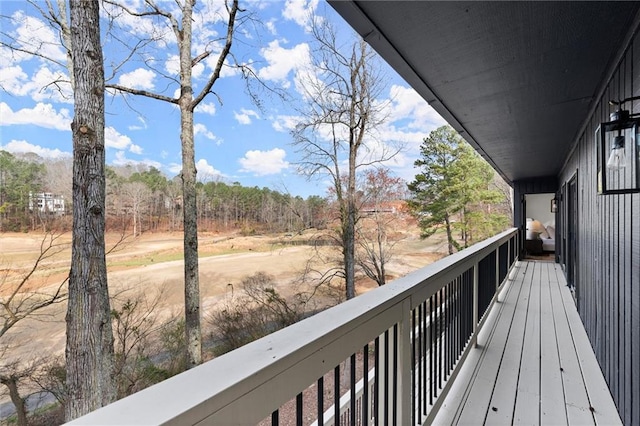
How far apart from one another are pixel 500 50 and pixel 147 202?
816 centimetres

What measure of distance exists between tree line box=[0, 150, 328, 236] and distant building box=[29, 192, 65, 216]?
0.02 metres

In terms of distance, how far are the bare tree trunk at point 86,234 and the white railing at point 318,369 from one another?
169 inches

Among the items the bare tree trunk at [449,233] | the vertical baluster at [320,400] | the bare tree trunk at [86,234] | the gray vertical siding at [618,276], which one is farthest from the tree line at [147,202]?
the bare tree trunk at [449,233]

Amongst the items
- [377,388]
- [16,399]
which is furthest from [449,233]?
[377,388]

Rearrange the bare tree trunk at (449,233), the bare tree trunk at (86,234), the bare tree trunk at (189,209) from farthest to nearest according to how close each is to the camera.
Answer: the bare tree trunk at (449,233), the bare tree trunk at (189,209), the bare tree trunk at (86,234)

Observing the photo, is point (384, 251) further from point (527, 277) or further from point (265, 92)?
point (265, 92)

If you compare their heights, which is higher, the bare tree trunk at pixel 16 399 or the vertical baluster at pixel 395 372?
the vertical baluster at pixel 395 372

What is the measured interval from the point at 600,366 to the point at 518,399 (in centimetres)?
91

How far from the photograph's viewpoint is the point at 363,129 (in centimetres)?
1130

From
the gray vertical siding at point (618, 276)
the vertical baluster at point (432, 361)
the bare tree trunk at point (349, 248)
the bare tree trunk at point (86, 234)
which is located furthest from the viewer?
the bare tree trunk at point (349, 248)

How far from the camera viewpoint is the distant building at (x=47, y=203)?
5.89 m

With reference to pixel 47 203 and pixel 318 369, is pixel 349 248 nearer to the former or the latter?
pixel 47 203

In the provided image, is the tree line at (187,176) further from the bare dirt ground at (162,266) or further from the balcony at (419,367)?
the balcony at (419,367)

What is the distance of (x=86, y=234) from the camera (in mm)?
4219
